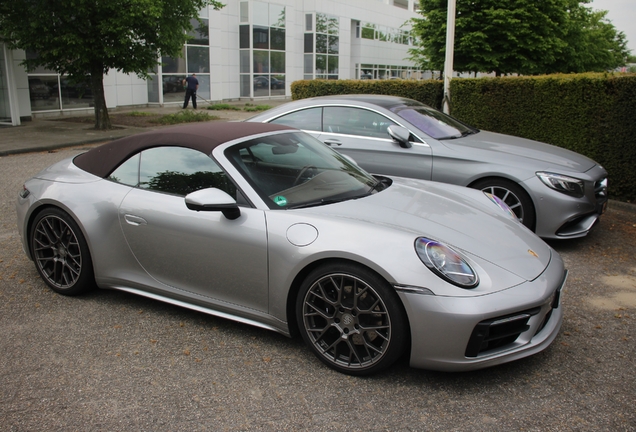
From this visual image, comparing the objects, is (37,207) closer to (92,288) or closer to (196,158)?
(92,288)

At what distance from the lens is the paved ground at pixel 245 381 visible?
3023mm

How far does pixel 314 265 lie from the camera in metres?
3.47

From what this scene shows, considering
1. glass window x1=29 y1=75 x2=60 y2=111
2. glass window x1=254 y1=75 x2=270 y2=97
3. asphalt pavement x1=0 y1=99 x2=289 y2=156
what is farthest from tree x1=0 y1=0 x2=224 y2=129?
glass window x1=254 y1=75 x2=270 y2=97

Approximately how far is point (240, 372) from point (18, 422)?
1207 millimetres

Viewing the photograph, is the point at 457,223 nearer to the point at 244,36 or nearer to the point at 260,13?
the point at 244,36

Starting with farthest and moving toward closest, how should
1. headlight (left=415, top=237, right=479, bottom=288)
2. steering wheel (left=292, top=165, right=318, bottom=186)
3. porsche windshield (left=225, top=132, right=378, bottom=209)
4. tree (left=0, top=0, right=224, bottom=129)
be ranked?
1. tree (left=0, top=0, right=224, bottom=129)
2. steering wheel (left=292, top=165, right=318, bottom=186)
3. porsche windshield (left=225, top=132, right=378, bottom=209)
4. headlight (left=415, top=237, right=479, bottom=288)

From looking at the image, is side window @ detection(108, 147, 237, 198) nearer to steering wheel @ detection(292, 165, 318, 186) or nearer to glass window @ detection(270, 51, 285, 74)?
steering wheel @ detection(292, 165, 318, 186)

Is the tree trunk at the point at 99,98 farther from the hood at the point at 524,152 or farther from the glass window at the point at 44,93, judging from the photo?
the hood at the point at 524,152

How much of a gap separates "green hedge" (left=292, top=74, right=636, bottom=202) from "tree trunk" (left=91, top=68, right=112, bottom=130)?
11.2 meters

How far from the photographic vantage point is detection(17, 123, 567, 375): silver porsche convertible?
10.6 ft

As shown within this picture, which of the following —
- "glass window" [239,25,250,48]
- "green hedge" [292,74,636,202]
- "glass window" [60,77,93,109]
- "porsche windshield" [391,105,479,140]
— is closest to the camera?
"porsche windshield" [391,105,479,140]

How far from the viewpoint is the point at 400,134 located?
22.0 feet

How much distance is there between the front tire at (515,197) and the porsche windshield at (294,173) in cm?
228

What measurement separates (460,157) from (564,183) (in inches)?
44.7
